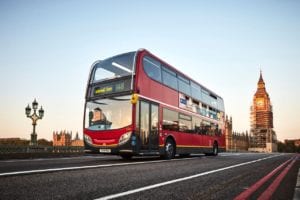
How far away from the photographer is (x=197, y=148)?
14539 millimetres

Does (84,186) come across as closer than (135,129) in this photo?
Yes

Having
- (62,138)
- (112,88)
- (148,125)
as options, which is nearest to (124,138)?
(148,125)

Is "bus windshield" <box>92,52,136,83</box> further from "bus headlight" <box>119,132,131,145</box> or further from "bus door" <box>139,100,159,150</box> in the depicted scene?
"bus headlight" <box>119,132,131,145</box>

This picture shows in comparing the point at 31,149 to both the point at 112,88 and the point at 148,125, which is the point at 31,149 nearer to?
the point at 112,88

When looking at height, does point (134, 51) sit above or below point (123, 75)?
above

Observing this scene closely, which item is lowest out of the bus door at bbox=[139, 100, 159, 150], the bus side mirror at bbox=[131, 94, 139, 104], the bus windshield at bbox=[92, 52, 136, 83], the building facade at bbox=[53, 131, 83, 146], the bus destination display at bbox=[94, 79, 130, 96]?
the building facade at bbox=[53, 131, 83, 146]

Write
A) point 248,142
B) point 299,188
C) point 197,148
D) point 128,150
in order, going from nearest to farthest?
point 299,188
point 128,150
point 197,148
point 248,142

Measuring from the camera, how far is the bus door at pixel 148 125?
10.00 m

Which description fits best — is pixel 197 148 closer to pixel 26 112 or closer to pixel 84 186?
pixel 84 186

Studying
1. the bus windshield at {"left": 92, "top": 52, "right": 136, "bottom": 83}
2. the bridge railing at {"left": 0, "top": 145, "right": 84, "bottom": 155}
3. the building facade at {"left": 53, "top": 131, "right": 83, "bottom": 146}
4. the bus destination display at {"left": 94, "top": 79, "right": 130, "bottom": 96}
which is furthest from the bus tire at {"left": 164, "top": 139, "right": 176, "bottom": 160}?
the building facade at {"left": 53, "top": 131, "right": 83, "bottom": 146}

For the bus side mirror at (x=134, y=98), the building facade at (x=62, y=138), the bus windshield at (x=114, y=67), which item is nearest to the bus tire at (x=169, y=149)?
the bus side mirror at (x=134, y=98)

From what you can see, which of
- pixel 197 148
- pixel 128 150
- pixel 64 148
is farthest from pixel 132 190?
pixel 64 148

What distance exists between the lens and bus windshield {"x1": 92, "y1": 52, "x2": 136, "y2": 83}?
1042 cm

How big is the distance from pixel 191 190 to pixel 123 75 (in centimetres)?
701
